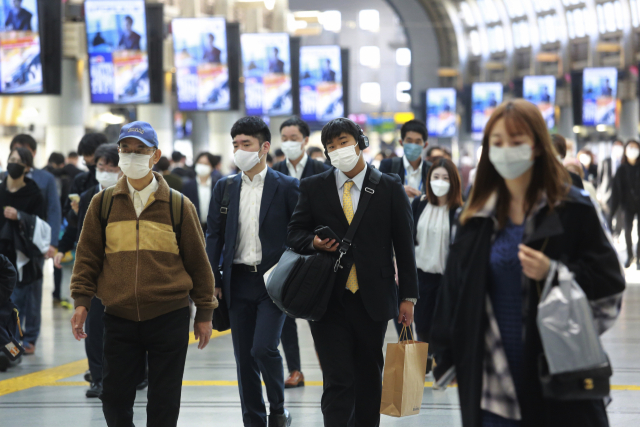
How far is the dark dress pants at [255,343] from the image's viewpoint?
494cm

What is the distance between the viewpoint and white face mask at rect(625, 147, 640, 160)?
13480 millimetres

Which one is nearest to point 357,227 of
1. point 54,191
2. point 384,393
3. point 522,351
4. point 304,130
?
point 384,393

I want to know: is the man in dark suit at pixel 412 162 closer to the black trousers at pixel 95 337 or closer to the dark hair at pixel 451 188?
the dark hair at pixel 451 188

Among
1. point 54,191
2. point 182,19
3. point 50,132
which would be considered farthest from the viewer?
point 50,132

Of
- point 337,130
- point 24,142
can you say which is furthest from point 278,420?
point 24,142

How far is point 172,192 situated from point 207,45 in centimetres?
1316

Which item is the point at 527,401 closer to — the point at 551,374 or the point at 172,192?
the point at 551,374

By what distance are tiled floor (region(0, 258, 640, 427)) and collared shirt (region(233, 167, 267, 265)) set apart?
1.21 meters

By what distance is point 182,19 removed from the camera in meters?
16.8

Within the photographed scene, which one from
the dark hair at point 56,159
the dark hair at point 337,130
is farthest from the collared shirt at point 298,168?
the dark hair at point 56,159

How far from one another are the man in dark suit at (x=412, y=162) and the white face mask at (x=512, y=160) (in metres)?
4.12

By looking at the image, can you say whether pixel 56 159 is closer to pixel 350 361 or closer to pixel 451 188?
pixel 451 188

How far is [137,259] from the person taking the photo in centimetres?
399

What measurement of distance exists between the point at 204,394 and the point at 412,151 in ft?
8.68
